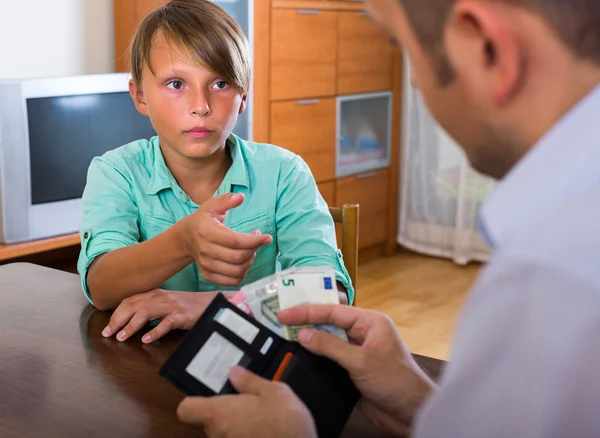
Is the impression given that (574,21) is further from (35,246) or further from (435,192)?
(435,192)

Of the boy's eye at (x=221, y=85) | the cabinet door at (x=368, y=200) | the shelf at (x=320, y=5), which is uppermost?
the shelf at (x=320, y=5)

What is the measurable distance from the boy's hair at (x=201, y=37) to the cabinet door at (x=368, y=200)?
280 cm

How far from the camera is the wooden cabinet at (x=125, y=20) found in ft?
10.7

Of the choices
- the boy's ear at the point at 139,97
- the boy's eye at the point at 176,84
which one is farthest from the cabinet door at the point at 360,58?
the boy's eye at the point at 176,84

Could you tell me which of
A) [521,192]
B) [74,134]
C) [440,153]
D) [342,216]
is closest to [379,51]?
[440,153]

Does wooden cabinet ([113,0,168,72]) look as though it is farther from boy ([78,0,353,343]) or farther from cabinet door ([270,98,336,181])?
boy ([78,0,353,343])

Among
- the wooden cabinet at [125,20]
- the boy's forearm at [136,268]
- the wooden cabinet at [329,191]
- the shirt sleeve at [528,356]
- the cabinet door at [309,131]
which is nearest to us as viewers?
the shirt sleeve at [528,356]

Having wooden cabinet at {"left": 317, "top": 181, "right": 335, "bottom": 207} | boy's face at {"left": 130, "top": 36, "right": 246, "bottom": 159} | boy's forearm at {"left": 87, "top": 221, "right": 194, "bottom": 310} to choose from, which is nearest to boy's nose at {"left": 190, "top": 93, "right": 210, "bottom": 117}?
boy's face at {"left": 130, "top": 36, "right": 246, "bottom": 159}

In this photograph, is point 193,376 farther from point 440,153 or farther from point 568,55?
point 440,153

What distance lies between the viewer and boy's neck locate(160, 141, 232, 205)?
1.49m

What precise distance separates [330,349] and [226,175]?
693 millimetres

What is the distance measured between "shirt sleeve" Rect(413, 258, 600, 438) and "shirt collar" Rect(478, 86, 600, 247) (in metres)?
0.05

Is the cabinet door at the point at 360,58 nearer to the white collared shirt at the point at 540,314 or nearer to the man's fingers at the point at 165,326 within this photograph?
the man's fingers at the point at 165,326

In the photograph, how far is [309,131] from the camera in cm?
403
